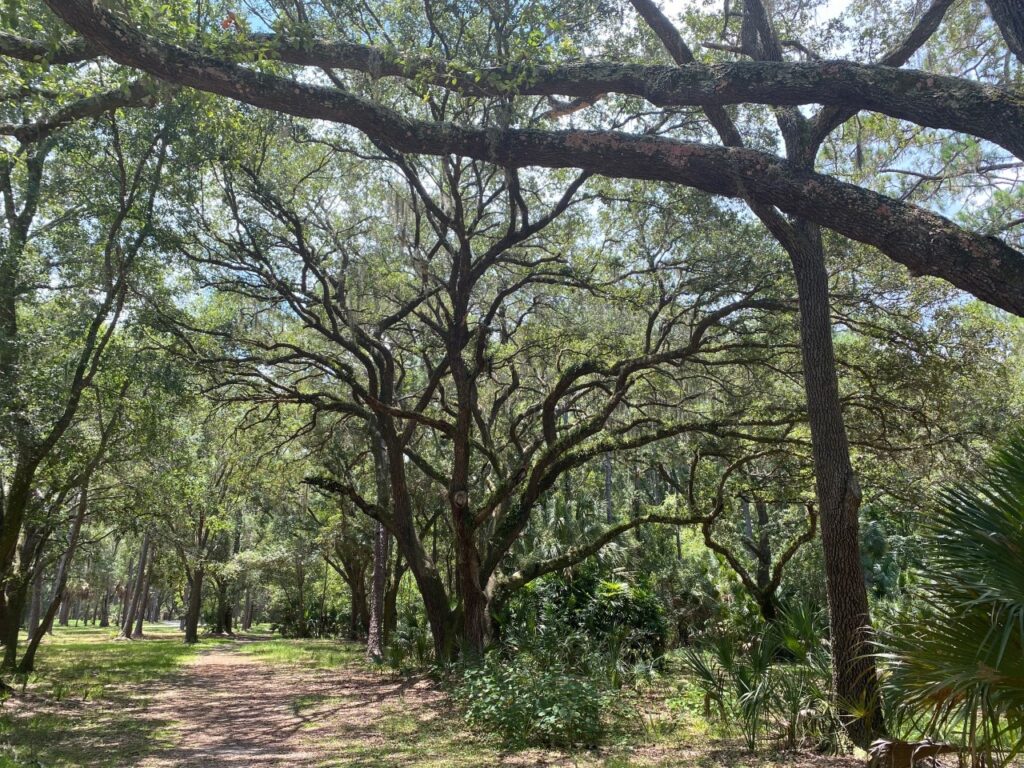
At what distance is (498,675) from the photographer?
892cm

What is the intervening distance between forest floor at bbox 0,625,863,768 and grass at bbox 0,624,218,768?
0.02m

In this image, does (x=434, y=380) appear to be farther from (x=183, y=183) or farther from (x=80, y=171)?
(x=80, y=171)

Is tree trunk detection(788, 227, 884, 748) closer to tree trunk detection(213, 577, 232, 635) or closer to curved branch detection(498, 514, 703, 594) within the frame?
curved branch detection(498, 514, 703, 594)

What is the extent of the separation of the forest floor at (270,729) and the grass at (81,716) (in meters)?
0.02

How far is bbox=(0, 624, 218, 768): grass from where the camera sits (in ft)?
22.2

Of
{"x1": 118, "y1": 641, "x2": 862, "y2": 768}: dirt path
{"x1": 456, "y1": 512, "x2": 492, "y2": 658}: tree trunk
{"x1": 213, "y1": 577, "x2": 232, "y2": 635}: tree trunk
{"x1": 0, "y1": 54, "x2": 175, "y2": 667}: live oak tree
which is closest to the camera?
{"x1": 118, "y1": 641, "x2": 862, "y2": 768}: dirt path

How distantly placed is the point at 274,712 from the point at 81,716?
8.20ft

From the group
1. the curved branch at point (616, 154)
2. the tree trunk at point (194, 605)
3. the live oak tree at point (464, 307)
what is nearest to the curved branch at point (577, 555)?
the live oak tree at point (464, 307)

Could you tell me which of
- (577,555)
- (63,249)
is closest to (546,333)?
(577,555)

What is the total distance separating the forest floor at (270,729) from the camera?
654 cm

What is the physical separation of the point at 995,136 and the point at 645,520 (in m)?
8.41

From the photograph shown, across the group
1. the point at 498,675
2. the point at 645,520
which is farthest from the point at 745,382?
the point at 498,675

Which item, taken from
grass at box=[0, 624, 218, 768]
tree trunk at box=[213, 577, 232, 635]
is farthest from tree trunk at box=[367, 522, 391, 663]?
tree trunk at box=[213, 577, 232, 635]

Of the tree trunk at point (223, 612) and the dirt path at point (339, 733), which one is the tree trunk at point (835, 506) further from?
the tree trunk at point (223, 612)
